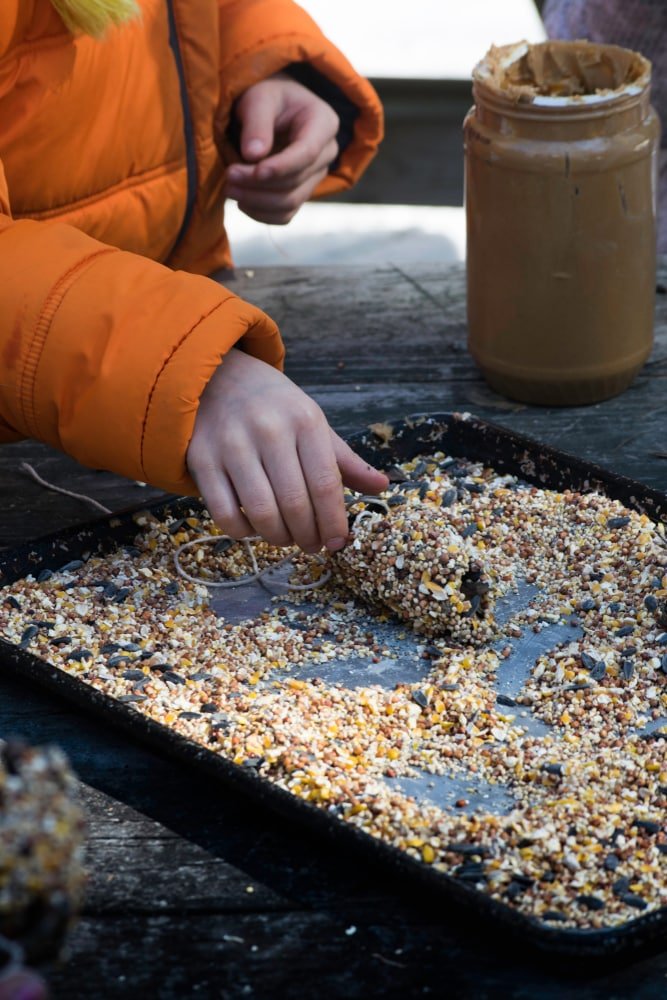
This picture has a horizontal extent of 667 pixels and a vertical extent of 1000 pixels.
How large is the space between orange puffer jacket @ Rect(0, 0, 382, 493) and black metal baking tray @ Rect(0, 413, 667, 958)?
3.7 inches

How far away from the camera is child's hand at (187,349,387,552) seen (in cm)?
96

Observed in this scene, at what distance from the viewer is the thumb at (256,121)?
1406 millimetres

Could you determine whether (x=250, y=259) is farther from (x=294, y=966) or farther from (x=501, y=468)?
(x=294, y=966)

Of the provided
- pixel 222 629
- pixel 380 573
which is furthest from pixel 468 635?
pixel 222 629

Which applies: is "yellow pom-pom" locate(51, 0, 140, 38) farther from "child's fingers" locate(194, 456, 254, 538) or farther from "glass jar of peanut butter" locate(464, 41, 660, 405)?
"child's fingers" locate(194, 456, 254, 538)

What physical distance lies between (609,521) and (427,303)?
0.55 metres

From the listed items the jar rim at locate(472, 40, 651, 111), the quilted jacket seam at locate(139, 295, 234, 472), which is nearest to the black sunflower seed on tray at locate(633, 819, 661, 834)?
the quilted jacket seam at locate(139, 295, 234, 472)

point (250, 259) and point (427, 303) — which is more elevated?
point (427, 303)

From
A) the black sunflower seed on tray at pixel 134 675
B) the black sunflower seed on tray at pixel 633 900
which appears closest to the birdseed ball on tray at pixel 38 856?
the black sunflower seed on tray at pixel 633 900

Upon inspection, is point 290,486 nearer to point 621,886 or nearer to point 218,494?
point 218,494

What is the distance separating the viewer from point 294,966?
0.68 m

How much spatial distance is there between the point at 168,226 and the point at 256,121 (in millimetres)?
155

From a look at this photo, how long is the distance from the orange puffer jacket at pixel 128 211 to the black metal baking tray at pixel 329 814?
3.7 inches

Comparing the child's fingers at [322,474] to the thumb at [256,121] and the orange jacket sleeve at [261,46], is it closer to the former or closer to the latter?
the thumb at [256,121]
